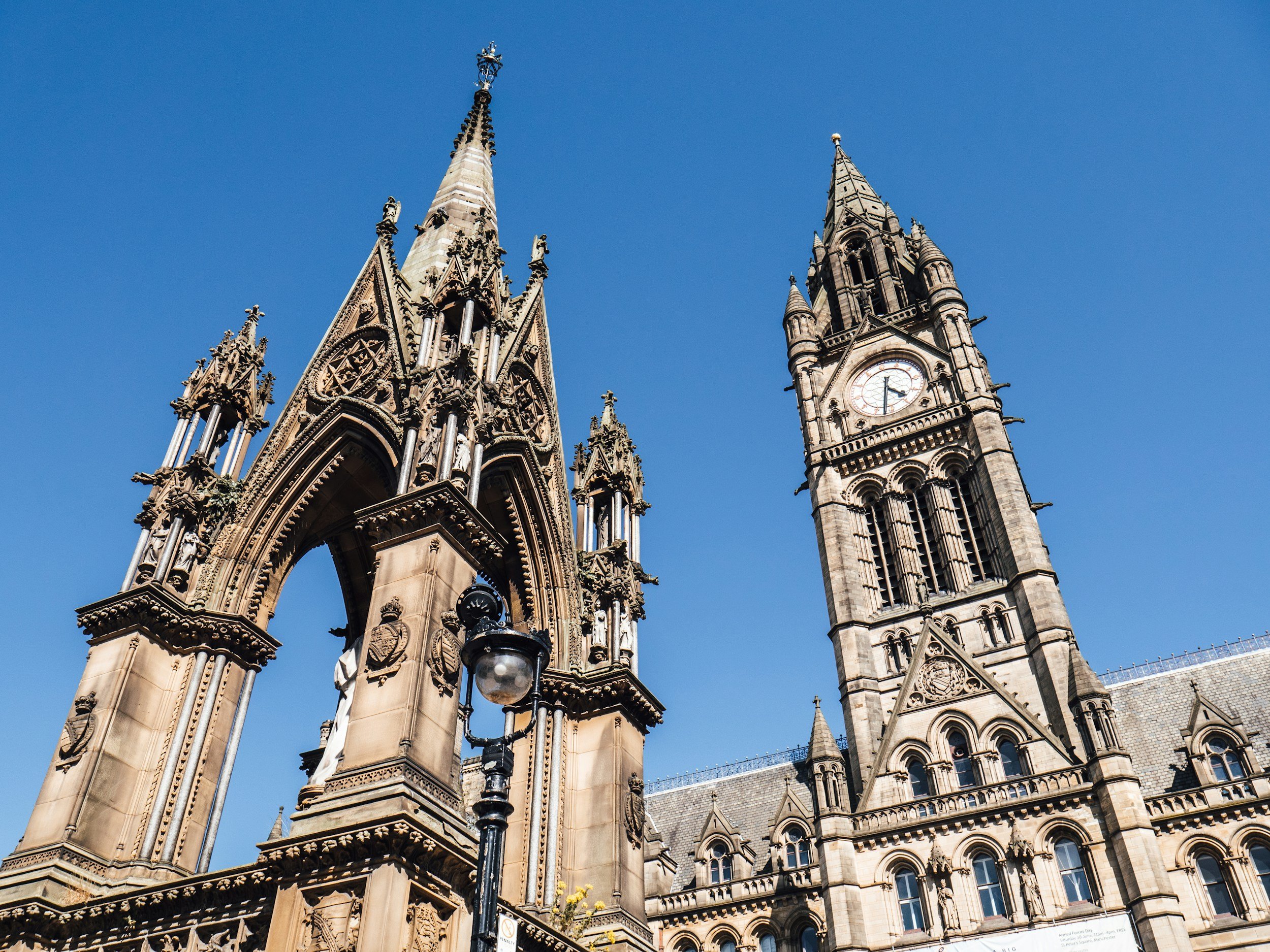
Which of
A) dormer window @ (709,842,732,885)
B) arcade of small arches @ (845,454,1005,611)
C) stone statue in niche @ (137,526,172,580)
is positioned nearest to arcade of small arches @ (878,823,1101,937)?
dormer window @ (709,842,732,885)

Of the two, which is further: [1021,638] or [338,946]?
[1021,638]

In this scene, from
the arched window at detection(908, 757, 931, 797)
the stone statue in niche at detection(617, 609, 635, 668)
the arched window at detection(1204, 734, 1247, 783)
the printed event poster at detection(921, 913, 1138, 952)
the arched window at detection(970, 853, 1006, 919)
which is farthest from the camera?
the arched window at detection(908, 757, 931, 797)

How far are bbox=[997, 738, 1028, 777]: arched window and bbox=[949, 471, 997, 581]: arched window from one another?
28.0 ft

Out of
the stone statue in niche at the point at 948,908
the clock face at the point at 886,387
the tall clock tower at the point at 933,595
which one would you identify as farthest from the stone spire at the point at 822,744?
the clock face at the point at 886,387

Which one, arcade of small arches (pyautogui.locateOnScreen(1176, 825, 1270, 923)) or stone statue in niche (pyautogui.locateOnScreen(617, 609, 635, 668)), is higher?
arcade of small arches (pyautogui.locateOnScreen(1176, 825, 1270, 923))

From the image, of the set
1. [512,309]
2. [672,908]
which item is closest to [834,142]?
[672,908]

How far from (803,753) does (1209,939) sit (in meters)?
20.9

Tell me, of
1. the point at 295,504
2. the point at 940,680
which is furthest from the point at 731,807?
the point at 295,504

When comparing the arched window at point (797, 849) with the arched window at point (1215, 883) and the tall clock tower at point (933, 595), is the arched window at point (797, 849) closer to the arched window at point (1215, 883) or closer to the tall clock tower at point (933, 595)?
the tall clock tower at point (933, 595)

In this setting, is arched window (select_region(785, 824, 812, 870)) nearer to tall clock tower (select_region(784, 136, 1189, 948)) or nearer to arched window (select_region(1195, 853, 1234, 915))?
tall clock tower (select_region(784, 136, 1189, 948))

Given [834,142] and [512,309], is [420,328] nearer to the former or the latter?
[512,309]

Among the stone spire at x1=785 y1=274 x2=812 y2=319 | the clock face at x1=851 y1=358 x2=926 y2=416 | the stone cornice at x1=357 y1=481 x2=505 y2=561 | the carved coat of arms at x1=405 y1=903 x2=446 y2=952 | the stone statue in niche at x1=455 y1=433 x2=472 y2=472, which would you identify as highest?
the stone spire at x1=785 y1=274 x2=812 y2=319

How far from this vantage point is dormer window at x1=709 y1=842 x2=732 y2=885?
43.7 m

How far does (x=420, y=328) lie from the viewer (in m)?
15.9
